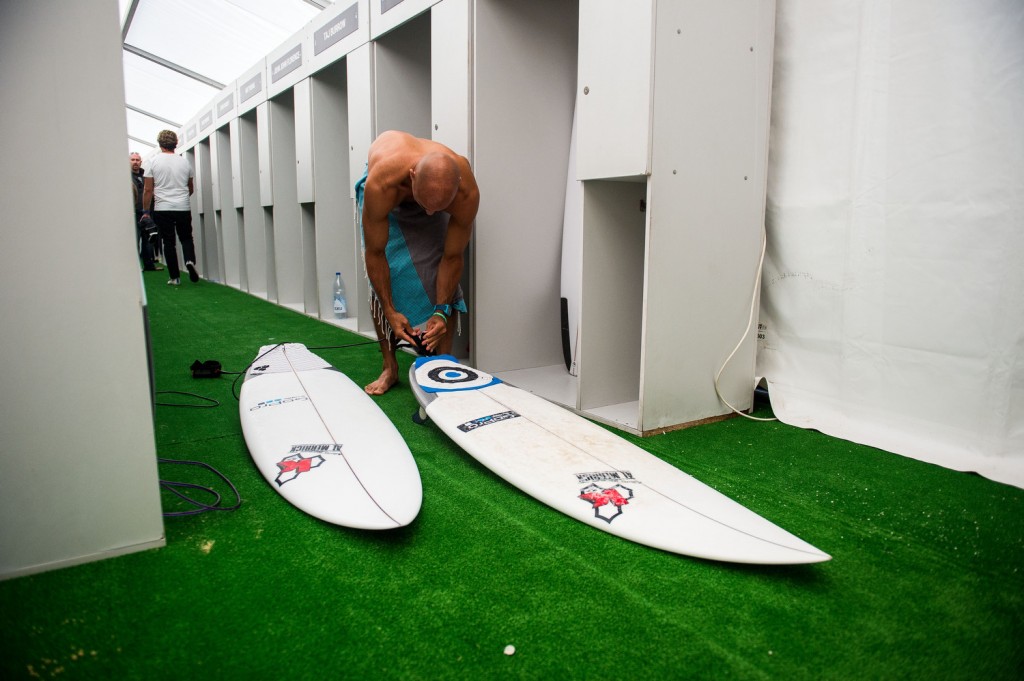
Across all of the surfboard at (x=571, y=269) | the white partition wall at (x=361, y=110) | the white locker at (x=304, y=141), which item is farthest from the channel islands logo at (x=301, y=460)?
the white locker at (x=304, y=141)

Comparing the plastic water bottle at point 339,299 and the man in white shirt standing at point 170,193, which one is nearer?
the plastic water bottle at point 339,299

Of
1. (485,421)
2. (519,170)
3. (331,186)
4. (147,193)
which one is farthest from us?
(147,193)

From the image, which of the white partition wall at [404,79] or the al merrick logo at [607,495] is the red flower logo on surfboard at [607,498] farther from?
the white partition wall at [404,79]

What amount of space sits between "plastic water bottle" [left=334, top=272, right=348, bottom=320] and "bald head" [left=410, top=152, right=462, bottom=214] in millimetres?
2463

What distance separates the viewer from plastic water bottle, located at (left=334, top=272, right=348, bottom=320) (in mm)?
4645

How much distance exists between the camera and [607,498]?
1462mm

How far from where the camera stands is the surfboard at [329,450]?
140cm

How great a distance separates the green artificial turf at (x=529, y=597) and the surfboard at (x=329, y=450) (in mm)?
54

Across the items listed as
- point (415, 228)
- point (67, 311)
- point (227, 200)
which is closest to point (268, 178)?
point (227, 200)

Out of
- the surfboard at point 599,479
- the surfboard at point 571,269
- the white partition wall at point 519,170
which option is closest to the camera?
the surfboard at point 599,479

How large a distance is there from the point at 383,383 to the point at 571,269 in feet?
3.52

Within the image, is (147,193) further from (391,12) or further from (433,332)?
(433,332)

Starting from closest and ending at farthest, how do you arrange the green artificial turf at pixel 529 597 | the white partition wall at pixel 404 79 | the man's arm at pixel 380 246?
the green artificial turf at pixel 529 597
the man's arm at pixel 380 246
the white partition wall at pixel 404 79

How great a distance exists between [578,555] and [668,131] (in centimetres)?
135
